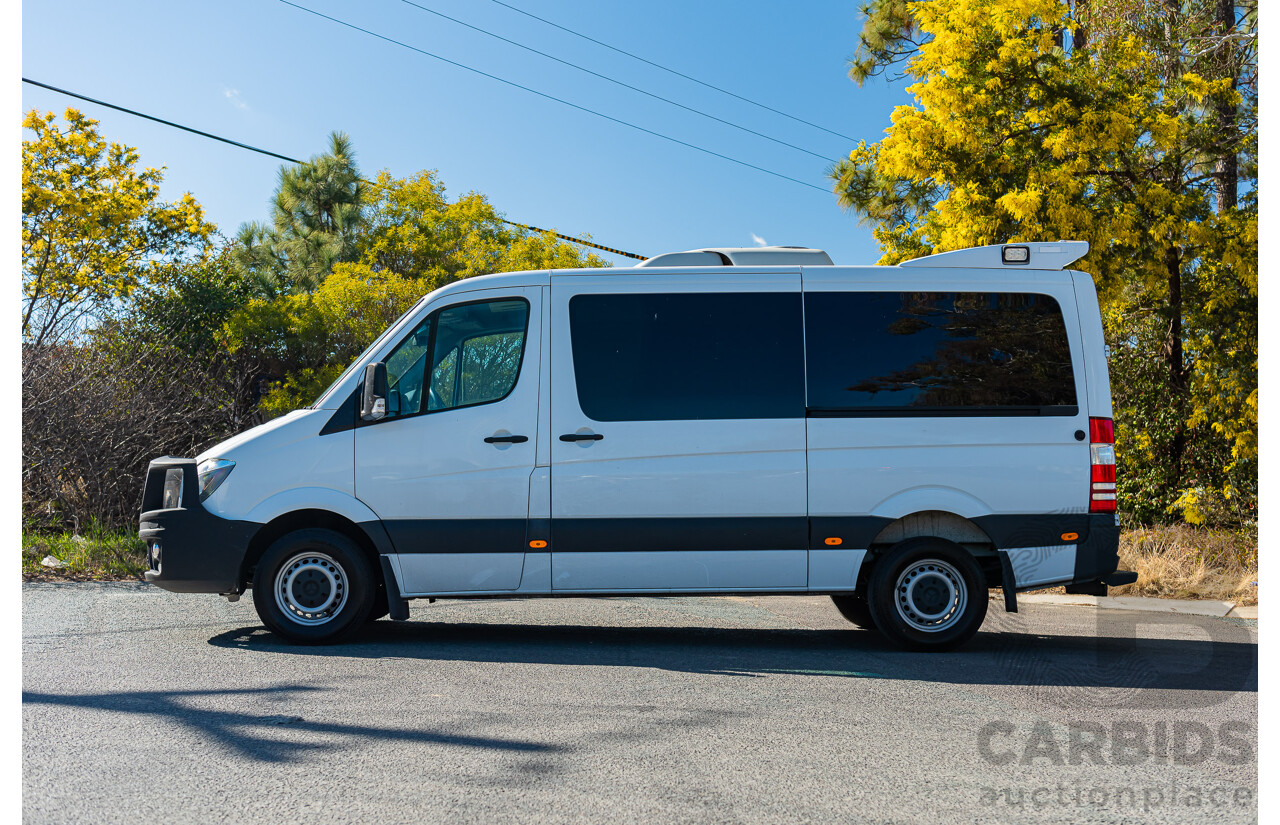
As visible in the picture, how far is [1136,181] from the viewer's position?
13242 millimetres

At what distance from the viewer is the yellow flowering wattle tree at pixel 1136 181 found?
12.6 meters

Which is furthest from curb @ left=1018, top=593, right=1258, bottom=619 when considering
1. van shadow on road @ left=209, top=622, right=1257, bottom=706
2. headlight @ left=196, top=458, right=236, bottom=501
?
headlight @ left=196, top=458, right=236, bottom=501

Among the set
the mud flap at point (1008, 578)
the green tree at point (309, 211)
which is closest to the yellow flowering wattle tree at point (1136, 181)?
the mud flap at point (1008, 578)

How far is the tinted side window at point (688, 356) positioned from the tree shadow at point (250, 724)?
2749mm

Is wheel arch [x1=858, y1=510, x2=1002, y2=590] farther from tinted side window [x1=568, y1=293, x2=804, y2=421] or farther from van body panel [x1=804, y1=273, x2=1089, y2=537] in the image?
tinted side window [x1=568, y1=293, x2=804, y2=421]

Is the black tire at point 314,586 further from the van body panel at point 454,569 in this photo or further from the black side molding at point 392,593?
the van body panel at point 454,569

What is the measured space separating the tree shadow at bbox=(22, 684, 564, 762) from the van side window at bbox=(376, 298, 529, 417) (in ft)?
7.06

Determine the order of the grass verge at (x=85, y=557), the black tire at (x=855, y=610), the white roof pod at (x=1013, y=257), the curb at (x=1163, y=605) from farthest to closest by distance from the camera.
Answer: the grass verge at (x=85, y=557) < the curb at (x=1163, y=605) < the black tire at (x=855, y=610) < the white roof pod at (x=1013, y=257)

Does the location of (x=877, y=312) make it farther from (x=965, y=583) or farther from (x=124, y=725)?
(x=124, y=725)

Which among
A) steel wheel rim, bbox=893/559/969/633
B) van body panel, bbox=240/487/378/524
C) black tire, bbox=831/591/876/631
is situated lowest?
black tire, bbox=831/591/876/631

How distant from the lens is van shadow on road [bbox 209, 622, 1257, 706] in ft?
20.0

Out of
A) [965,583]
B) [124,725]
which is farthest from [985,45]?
[124,725]

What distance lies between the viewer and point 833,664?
21.1 feet

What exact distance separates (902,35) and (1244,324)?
424 inches
